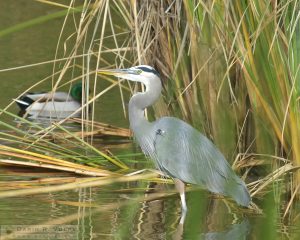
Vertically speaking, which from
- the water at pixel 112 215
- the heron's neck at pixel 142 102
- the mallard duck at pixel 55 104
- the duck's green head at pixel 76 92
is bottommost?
the water at pixel 112 215

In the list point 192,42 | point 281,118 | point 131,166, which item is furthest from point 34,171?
point 281,118

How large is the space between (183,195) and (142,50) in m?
0.86

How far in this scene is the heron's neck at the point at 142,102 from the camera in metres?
5.07

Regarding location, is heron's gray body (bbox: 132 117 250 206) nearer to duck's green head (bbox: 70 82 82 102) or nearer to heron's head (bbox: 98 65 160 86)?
heron's head (bbox: 98 65 160 86)

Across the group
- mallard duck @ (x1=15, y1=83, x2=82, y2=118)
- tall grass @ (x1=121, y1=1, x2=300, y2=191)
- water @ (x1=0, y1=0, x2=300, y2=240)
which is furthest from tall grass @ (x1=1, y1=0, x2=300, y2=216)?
mallard duck @ (x1=15, y1=83, x2=82, y2=118)

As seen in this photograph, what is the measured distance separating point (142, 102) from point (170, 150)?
34 cm

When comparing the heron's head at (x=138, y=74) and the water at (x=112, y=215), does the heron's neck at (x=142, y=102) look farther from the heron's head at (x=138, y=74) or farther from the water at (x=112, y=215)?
the water at (x=112, y=215)

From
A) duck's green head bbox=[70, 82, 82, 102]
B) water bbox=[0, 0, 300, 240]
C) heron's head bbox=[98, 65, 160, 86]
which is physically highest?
duck's green head bbox=[70, 82, 82, 102]

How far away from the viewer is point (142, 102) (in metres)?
5.14

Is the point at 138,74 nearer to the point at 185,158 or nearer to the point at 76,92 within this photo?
the point at 185,158

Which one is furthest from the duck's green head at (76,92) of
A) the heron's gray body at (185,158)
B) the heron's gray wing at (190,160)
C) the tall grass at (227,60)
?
the heron's gray wing at (190,160)

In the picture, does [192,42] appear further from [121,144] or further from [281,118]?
[121,144]

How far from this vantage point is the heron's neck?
16.6 feet

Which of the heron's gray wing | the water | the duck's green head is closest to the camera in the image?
the water
